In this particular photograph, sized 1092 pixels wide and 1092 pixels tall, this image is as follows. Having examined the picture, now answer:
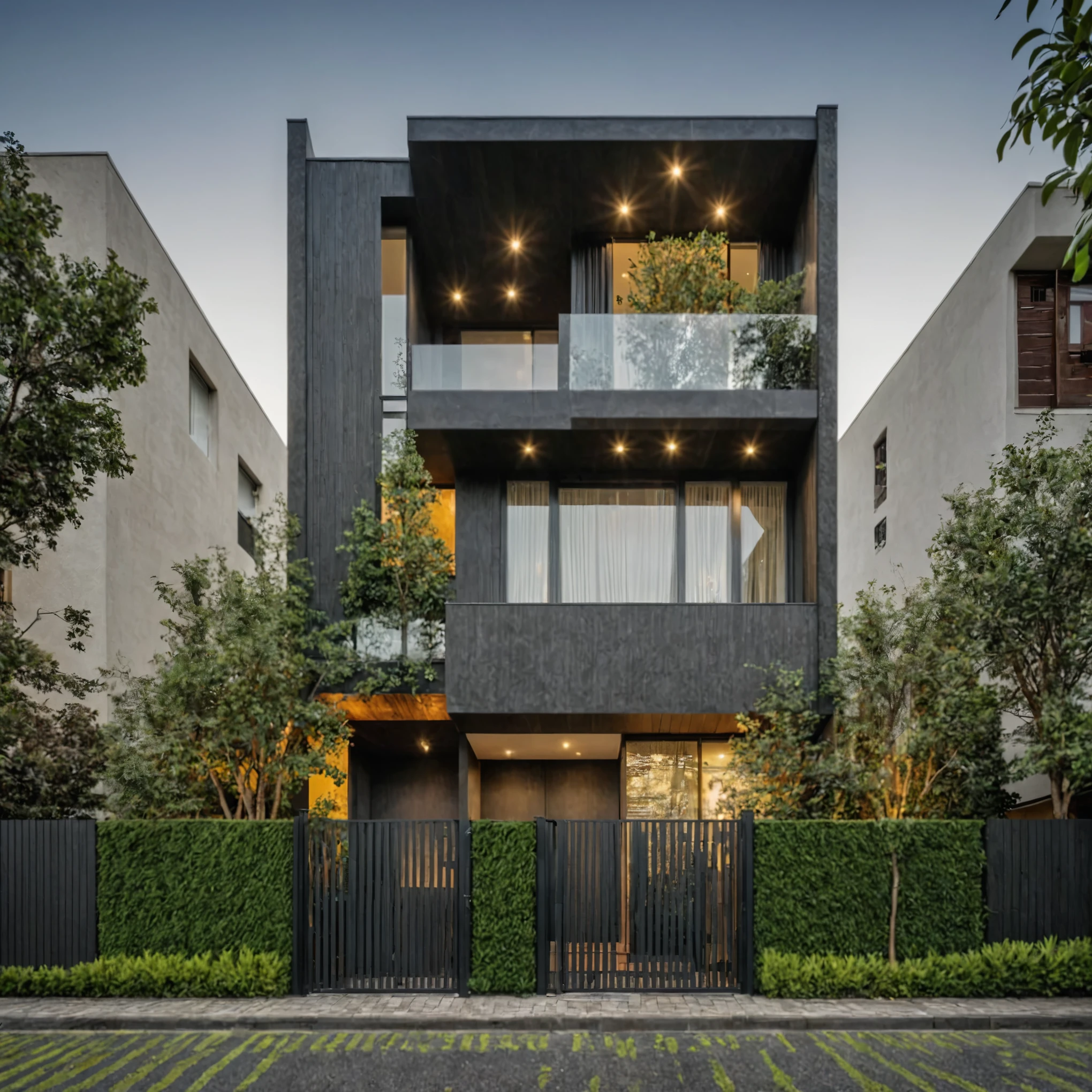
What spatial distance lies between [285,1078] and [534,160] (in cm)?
1142

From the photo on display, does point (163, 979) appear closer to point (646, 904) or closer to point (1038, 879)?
point (646, 904)

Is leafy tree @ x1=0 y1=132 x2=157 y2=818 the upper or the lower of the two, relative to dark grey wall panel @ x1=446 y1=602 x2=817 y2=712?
upper

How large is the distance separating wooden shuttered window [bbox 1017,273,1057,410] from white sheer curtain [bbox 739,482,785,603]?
4.35 metres

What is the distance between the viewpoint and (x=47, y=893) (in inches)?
356

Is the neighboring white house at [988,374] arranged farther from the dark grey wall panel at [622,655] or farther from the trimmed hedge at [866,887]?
the trimmed hedge at [866,887]

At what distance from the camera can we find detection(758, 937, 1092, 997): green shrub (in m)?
8.59

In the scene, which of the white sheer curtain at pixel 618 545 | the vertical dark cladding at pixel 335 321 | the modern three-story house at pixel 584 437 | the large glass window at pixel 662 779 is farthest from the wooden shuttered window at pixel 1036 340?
the vertical dark cladding at pixel 335 321

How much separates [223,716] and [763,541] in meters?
7.97

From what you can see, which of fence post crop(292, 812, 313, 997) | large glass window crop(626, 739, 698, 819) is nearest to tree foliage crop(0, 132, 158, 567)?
fence post crop(292, 812, 313, 997)

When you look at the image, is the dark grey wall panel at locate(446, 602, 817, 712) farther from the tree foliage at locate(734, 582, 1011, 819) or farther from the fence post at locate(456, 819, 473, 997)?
the fence post at locate(456, 819, 473, 997)

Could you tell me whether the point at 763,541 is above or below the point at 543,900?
above

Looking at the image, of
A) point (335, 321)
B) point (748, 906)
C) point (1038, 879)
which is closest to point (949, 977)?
point (1038, 879)

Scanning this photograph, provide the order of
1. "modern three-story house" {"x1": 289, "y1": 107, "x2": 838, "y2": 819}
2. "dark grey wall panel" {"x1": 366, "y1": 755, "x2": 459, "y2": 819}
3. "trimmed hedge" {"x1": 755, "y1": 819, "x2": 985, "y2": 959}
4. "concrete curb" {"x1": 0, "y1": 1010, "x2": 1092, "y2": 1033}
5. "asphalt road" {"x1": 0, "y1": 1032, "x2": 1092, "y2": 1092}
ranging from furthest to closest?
"dark grey wall panel" {"x1": 366, "y1": 755, "x2": 459, "y2": 819} → "modern three-story house" {"x1": 289, "y1": 107, "x2": 838, "y2": 819} → "trimmed hedge" {"x1": 755, "y1": 819, "x2": 985, "y2": 959} → "concrete curb" {"x1": 0, "y1": 1010, "x2": 1092, "y2": 1033} → "asphalt road" {"x1": 0, "y1": 1032, "x2": 1092, "y2": 1092}

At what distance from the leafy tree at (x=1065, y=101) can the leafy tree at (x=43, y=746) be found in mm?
10525
